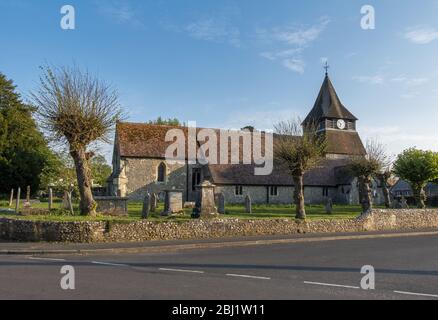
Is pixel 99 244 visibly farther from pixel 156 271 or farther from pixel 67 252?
pixel 156 271

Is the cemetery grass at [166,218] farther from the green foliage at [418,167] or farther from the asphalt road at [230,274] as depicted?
the green foliage at [418,167]

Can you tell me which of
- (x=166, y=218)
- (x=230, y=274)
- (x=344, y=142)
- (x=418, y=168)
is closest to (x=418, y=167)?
(x=418, y=168)

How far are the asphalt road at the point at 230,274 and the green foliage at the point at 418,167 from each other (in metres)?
22.9

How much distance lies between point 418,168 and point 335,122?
844 inches

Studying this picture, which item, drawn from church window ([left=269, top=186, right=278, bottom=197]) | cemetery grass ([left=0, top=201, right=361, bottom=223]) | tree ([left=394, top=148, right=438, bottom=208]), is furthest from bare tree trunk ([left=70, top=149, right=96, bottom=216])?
→ tree ([left=394, top=148, right=438, bottom=208])

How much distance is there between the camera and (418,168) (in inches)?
1391

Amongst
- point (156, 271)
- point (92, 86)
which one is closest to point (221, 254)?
point (156, 271)

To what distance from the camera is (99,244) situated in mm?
15469

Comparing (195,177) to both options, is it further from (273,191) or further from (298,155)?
(298,155)

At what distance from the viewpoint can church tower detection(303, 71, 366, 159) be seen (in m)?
52.5

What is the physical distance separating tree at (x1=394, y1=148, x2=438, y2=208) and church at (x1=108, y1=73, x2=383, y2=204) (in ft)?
14.5

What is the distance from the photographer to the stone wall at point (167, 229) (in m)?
16.0

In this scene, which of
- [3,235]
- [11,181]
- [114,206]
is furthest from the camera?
[11,181]
